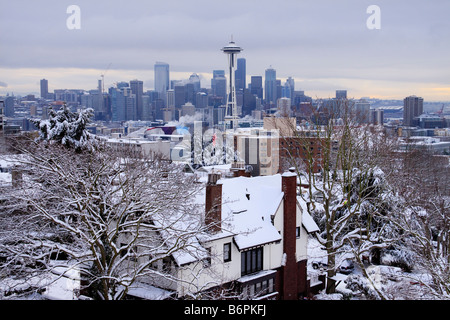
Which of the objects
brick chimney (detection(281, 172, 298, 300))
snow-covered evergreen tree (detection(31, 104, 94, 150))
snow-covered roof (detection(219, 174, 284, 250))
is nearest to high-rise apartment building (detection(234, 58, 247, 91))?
snow-covered evergreen tree (detection(31, 104, 94, 150))

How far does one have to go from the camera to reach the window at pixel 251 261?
52.5 ft

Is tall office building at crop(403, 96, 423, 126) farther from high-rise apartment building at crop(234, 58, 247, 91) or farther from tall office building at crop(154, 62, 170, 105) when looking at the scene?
high-rise apartment building at crop(234, 58, 247, 91)

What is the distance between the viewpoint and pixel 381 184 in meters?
20.8

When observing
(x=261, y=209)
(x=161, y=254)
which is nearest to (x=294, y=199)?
(x=261, y=209)

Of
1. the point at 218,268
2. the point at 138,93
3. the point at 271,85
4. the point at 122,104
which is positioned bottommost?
the point at 218,268

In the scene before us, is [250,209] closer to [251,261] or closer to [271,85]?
[251,261]

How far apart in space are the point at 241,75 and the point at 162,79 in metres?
27.1

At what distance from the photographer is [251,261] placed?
16297mm

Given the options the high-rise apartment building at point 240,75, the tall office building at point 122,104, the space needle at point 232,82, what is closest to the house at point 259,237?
the tall office building at point 122,104

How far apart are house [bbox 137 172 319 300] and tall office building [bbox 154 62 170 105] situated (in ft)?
281

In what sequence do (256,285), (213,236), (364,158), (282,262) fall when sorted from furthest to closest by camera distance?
(364,158) < (282,262) < (256,285) < (213,236)

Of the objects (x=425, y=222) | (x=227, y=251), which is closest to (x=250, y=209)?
(x=227, y=251)
